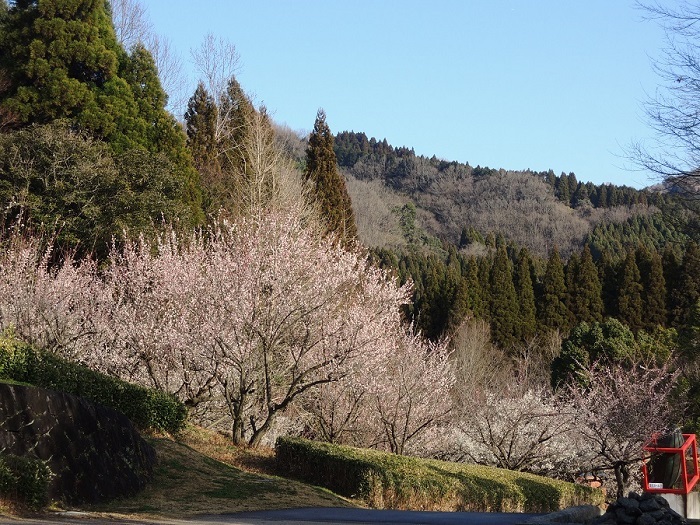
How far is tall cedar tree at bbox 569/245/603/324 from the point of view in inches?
1911

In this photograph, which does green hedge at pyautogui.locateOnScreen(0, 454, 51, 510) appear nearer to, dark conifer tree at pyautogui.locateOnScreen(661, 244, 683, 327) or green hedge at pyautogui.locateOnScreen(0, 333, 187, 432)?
green hedge at pyautogui.locateOnScreen(0, 333, 187, 432)

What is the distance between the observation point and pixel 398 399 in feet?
58.2

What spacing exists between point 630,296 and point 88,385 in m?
40.1

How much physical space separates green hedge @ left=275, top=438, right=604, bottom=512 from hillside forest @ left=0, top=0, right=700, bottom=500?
4.82 feet

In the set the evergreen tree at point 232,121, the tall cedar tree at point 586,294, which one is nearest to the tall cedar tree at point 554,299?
the tall cedar tree at point 586,294

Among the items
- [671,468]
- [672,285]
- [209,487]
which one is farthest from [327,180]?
[671,468]

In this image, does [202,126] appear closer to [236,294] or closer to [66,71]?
[66,71]

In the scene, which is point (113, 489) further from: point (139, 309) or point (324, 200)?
point (324, 200)

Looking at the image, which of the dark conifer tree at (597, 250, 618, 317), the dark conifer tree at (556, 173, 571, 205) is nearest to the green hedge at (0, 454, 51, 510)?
the dark conifer tree at (597, 250, 618, 317)

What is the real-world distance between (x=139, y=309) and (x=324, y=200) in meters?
18.9

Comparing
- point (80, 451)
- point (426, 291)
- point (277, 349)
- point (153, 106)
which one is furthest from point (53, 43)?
point (426, 291)

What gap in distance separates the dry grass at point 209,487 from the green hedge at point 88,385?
482 mm

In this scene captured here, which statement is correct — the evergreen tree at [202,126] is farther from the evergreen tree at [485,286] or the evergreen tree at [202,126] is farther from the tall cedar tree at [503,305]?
the tall cedar tree at [503,305]

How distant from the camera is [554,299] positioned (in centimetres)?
4897
